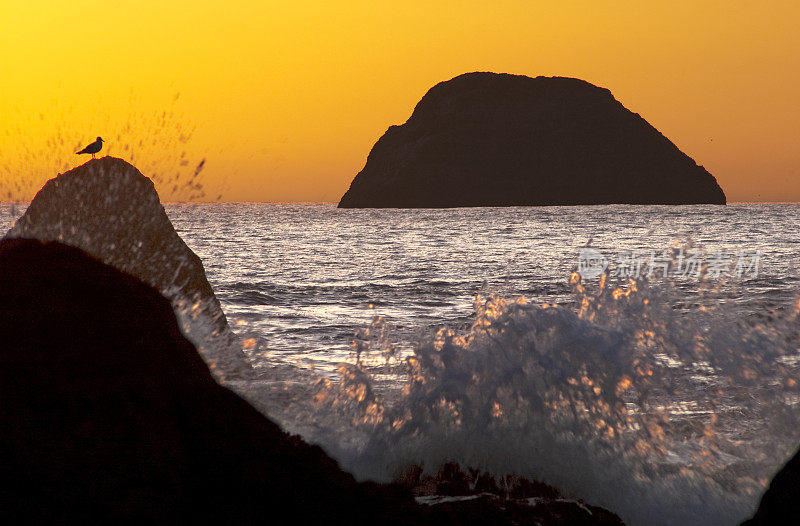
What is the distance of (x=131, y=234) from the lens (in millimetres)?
5094

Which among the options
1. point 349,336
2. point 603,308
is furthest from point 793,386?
point 349,336

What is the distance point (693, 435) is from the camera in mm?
5043

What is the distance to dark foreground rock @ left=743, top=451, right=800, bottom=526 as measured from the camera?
3051 millimetres

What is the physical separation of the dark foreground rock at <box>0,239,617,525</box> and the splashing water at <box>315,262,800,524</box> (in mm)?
632

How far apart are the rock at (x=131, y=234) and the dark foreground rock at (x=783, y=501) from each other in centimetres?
254

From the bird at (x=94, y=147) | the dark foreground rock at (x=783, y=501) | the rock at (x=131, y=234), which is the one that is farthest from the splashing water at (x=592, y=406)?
the bird at (x=94, y=147)

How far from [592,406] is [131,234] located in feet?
10.1

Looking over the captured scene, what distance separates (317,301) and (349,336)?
5.28 meters
